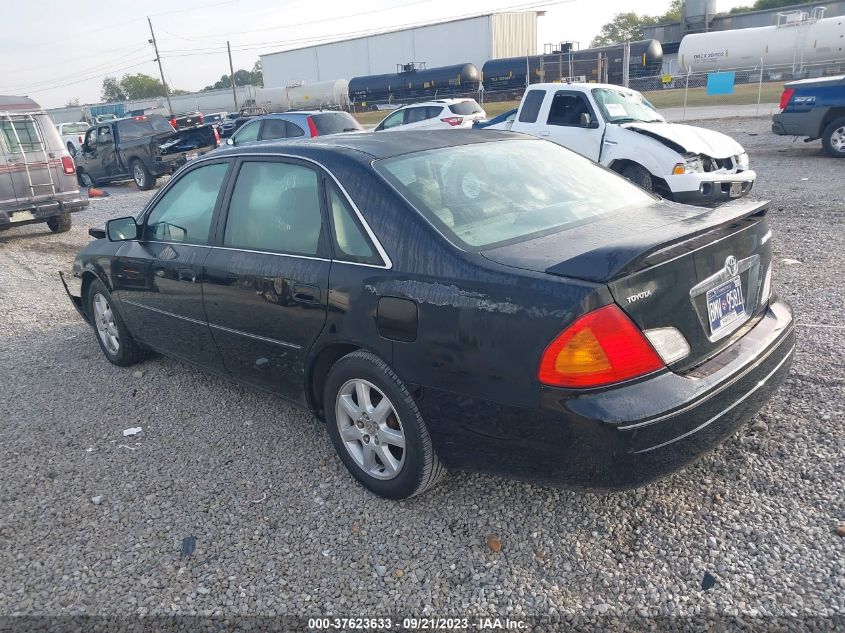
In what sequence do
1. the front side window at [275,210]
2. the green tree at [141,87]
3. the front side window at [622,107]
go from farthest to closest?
1. the green tree at [141,87]
2. the front side window at [622,107]
3. the front side window at [275,210]

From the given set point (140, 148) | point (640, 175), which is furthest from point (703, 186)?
point (140, 148)

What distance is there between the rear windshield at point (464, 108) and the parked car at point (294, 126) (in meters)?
4.31

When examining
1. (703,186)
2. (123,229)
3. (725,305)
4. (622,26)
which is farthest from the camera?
(622,26)

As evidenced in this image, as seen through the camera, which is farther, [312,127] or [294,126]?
[294,126]

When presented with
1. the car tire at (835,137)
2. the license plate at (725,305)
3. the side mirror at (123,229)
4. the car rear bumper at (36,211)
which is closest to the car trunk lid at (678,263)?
the license plate at (725,305)

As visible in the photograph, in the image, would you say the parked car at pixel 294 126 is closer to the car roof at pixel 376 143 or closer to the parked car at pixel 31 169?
the parked car at pixel 31 169

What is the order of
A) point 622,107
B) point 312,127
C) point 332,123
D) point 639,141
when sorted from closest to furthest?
1. point 639,141
2. point 622,107
3. point 312,127
4. point 332,123

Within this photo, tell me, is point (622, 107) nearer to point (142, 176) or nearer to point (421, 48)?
point (142, 176)

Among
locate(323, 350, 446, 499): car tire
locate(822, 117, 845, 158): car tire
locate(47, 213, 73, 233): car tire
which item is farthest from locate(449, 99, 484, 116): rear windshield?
locate(323, 350, 446, 499): car tire

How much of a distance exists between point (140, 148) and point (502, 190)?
16403mm

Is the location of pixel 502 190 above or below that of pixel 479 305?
above

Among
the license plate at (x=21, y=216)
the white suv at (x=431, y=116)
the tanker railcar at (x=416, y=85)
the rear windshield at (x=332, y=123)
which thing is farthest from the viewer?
the tanker railcar at (x=416, y=85)

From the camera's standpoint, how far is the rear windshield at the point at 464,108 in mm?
17750

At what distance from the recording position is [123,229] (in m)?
4.43
